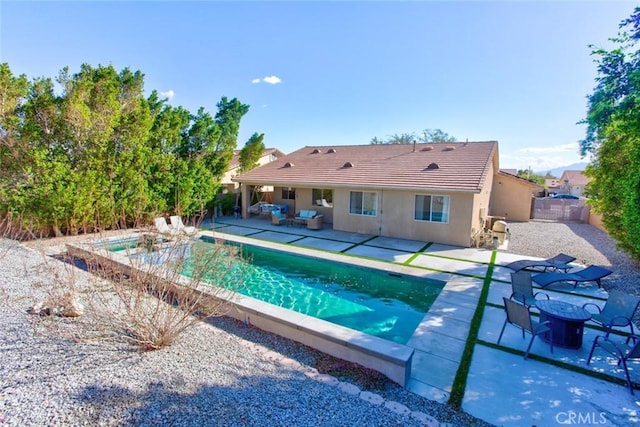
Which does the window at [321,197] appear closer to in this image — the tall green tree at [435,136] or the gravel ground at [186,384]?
the gravel ground at [186,384]

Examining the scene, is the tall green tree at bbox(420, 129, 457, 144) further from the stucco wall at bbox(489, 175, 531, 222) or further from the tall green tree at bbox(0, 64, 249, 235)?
the tall green tree at bbox(0, 64, 249, 235)

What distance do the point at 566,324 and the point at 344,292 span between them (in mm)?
5457

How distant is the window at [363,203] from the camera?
1596cm

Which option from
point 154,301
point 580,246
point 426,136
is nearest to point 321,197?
point 580,246

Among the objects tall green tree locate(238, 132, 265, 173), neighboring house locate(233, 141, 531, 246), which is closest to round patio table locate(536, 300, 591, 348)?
neighboring house locate(233, 141, 531, 246)

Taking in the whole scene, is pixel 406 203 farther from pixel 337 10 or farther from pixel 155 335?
pixel 155 335

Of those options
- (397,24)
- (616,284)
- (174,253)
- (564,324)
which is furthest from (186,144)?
(616,284)

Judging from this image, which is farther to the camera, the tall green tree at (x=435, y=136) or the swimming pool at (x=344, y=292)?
the tall green tree at (x=435, y=136)

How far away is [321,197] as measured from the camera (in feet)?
64.5

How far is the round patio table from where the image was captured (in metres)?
5.67

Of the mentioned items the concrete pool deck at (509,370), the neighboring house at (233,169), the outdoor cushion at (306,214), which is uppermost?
the neighboring house at (233,169)

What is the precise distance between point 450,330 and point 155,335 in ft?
18.8

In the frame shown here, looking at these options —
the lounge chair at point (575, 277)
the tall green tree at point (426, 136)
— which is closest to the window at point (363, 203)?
the lounge chair at point (575, 277)

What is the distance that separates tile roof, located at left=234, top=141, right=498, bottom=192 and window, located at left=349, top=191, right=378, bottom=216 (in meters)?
0.74
